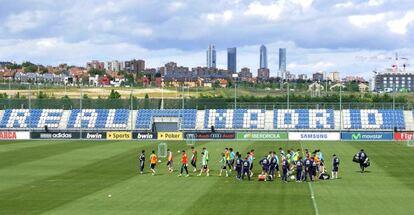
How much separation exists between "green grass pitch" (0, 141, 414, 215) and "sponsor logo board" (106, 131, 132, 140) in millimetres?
27297

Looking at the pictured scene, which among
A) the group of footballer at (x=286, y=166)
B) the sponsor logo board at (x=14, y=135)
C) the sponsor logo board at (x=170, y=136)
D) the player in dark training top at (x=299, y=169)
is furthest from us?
the sponsor logo board at (x=14, y=135)

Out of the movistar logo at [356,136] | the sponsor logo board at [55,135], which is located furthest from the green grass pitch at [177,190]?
the sponsor logo board at [55,135]

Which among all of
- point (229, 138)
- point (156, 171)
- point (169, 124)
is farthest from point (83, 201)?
point (169, 124)

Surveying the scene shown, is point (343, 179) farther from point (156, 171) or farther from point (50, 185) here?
point (50, 185)

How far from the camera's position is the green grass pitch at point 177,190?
31344 mm

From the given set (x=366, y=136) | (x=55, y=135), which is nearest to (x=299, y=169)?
(x=366, y=136)

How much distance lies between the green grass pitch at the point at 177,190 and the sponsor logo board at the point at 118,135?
27.3 m

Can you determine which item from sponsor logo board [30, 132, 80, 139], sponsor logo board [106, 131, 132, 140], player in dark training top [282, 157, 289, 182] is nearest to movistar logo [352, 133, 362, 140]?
sponsor logo board [106, 131, 132, 140]

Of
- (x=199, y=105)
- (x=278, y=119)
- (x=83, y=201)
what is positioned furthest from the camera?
(x=199, y=105)

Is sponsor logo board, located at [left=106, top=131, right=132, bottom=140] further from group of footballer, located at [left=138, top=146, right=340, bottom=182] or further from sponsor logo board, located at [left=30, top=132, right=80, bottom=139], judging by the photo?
group of footballer, located at [left=138, top=146, right=340, bottom=182]

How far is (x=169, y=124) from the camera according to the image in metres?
97.4

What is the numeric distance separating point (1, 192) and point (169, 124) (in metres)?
60.5

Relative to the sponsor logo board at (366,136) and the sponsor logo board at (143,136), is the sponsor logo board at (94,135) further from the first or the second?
the sponsor logo board at (366,136)

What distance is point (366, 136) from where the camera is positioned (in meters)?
83.9
